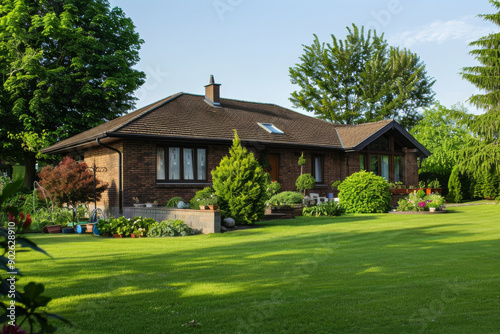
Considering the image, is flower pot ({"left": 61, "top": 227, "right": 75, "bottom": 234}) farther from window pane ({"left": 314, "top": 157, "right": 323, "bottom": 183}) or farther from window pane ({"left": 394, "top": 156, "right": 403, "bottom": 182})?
window pane ({"left": 394, "top": 156, "right": 403, "bottom": 182})

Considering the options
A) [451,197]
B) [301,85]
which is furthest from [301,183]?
[301,85]

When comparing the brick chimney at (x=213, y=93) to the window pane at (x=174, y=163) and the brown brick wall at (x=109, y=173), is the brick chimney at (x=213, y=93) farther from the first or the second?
the brown brick wall at (x=109, y=173)

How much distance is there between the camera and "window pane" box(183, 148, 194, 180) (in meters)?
19.9

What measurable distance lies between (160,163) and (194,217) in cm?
566

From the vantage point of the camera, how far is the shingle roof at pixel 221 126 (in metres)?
19.2

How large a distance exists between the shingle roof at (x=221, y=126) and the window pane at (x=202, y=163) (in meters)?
0.86

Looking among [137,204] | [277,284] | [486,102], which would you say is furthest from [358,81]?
[277,284]

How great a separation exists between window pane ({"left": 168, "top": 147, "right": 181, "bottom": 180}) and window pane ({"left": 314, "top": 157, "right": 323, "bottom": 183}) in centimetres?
815

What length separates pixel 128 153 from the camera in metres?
18.4

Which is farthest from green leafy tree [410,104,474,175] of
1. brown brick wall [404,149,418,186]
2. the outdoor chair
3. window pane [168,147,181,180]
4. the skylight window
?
window pane [168,147,181,180]

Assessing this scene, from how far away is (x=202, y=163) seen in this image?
66.8 feet

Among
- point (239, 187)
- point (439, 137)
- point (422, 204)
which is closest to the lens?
point (239, 187)

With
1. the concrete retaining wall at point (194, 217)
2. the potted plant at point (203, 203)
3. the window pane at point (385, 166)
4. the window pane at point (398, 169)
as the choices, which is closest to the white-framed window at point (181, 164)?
the concrete retaining wall at point (194, 217)

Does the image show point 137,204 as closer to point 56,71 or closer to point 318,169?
point 318,169
